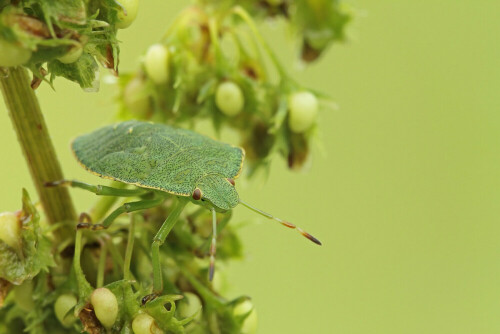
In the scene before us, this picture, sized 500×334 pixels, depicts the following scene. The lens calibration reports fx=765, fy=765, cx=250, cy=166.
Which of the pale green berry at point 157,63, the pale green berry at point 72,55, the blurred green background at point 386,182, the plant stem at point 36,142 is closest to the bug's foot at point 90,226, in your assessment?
the plant stem at point 36,142

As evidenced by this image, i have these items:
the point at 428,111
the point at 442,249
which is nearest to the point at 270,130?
the point at 442,249

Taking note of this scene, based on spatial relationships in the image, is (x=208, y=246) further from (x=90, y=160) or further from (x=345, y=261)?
(x=345, y=261)

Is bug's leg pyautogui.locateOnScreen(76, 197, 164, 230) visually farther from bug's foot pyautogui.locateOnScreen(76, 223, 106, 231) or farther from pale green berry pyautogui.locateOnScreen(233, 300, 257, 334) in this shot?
pale green berry pyautogui.locateOnScreen(233, 300, 257, 334)

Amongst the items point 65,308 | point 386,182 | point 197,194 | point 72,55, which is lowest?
point 386,182

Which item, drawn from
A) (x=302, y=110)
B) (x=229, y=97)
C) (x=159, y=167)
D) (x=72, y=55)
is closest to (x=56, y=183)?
(x=159, y=167)

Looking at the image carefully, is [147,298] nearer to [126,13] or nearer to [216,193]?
[216,193]
